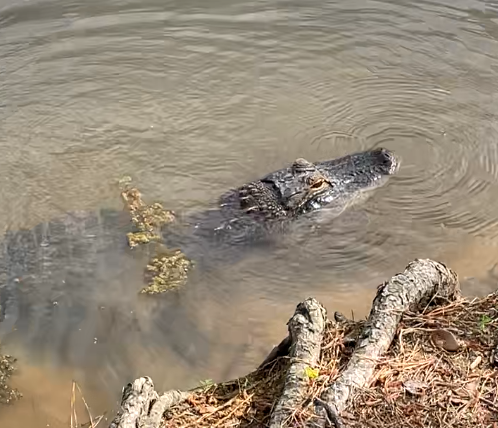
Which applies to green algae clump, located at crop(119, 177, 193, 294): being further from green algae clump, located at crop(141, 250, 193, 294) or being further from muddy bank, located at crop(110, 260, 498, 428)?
muddy bank, located at crop(110, 260, 498, 428)

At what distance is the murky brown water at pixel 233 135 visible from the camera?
15.7 feet

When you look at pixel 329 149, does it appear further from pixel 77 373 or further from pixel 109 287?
pixel 77 373

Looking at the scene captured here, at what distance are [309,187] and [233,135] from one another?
5.31 feet

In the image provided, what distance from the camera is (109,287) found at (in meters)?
5.20

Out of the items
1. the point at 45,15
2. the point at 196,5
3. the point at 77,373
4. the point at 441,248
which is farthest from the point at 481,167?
the point at 45,15

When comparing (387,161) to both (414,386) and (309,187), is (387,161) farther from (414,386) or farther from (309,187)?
(414,386)

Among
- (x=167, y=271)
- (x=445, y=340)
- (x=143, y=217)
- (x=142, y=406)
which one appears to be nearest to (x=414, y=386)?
(x=445, y=340)

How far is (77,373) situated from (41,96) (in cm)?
405

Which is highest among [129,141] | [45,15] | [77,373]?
[45,15]

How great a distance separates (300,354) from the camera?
3176mm

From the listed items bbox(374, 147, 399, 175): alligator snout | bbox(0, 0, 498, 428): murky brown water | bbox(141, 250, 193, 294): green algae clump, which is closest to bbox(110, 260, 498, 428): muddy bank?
bbox(0, 0, 498, 428): murky brown water

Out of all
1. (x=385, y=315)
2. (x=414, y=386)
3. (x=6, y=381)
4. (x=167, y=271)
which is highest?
(x=385, y=315)

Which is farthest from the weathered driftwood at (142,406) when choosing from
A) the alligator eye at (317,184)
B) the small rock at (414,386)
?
the alligator eye at (317,184)

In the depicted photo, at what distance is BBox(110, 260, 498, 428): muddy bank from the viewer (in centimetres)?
285
